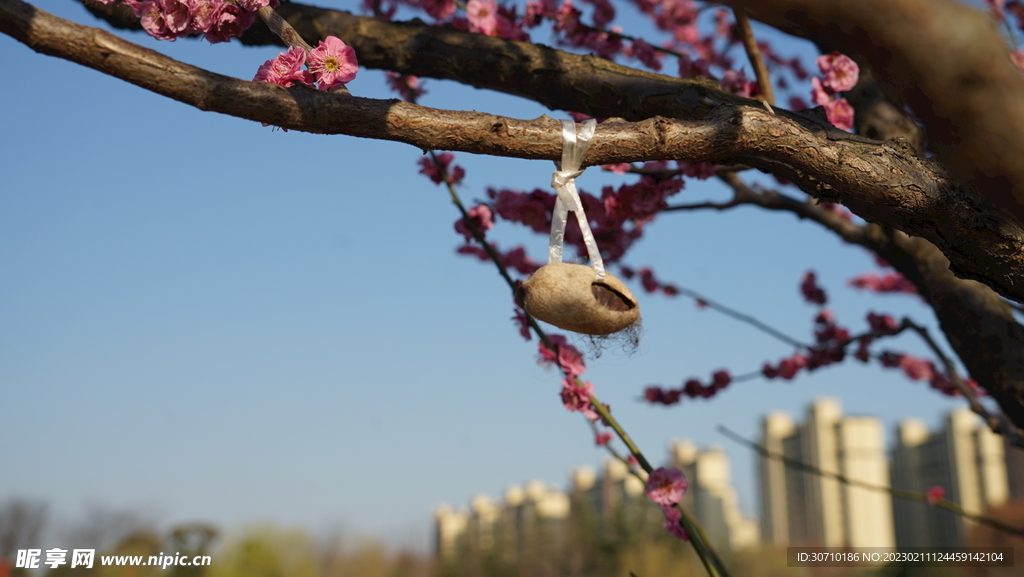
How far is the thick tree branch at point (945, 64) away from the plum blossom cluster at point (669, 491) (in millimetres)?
2035

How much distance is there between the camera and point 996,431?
336cm

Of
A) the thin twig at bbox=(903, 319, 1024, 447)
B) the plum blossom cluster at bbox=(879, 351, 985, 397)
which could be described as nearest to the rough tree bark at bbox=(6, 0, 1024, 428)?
the thin twig at bbox=(903, 319, 1024, 447)

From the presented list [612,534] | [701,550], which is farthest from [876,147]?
[612,534]

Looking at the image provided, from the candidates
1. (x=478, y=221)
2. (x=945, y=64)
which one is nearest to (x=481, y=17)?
(x=478, y=221)

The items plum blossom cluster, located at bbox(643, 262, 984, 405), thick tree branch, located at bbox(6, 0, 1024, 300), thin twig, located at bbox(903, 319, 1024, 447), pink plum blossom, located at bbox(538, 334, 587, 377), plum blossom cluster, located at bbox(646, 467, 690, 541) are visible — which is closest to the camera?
thick tree branch, located at bbox(6, 0, 1024, 300)

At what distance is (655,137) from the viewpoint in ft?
5.24

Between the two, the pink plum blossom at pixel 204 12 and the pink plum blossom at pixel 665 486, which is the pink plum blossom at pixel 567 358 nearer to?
the pink plum blossom at pixel 665 486

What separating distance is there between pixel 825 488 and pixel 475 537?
17.6 m

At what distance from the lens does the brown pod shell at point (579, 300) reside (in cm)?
161

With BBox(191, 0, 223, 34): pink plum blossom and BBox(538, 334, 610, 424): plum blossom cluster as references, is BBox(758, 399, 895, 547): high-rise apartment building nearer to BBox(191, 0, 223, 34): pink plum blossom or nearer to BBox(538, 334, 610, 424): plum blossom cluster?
BBox(538, 334, 610, 424): plum blossom cluster

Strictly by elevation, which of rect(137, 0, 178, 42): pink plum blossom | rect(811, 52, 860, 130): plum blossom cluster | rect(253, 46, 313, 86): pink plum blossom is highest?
rect(811, 52, 860, 130): plum blossom cluster

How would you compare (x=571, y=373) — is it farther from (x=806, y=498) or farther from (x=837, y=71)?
(x=806, y=498)

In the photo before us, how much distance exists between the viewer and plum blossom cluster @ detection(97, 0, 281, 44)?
1761 mm

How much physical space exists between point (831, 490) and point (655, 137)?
134ft
